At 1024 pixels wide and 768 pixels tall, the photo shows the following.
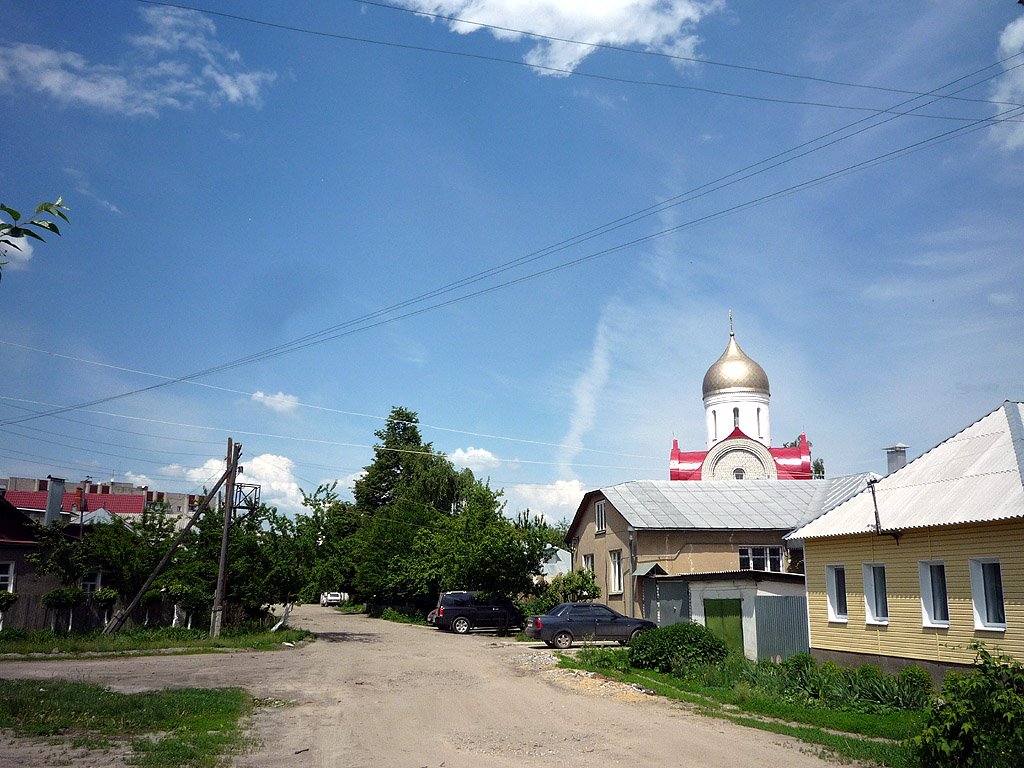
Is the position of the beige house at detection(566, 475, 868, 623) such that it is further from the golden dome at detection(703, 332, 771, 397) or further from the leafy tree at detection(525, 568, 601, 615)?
the golden dome at detection(703, 332, 771, 397)

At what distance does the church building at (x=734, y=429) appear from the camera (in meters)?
55.5

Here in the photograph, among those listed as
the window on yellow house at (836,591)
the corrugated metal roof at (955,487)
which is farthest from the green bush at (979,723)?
the window on yellow house at (836,591)

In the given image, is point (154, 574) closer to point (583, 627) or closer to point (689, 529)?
point (583, 627)

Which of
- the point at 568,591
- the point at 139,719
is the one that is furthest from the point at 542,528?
the point at 139,719

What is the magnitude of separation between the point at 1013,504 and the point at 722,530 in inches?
816

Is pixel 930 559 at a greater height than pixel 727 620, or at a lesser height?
greater

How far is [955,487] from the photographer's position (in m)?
17.1

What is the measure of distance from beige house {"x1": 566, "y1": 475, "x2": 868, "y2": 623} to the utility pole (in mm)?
15366

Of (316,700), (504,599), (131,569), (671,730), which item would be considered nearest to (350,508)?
(504,599)

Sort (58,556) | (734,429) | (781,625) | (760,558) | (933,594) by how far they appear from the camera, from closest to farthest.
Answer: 1. (933,594)
2. (781,625)
3. (58,556)
4. (760,558)
5. (734,429)

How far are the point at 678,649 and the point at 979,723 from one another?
11913mm

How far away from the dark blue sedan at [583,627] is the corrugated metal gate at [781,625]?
7.33 meters

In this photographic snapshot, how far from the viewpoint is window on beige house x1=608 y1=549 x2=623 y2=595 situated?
35844 millimetres

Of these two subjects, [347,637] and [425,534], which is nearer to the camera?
[347,637]
